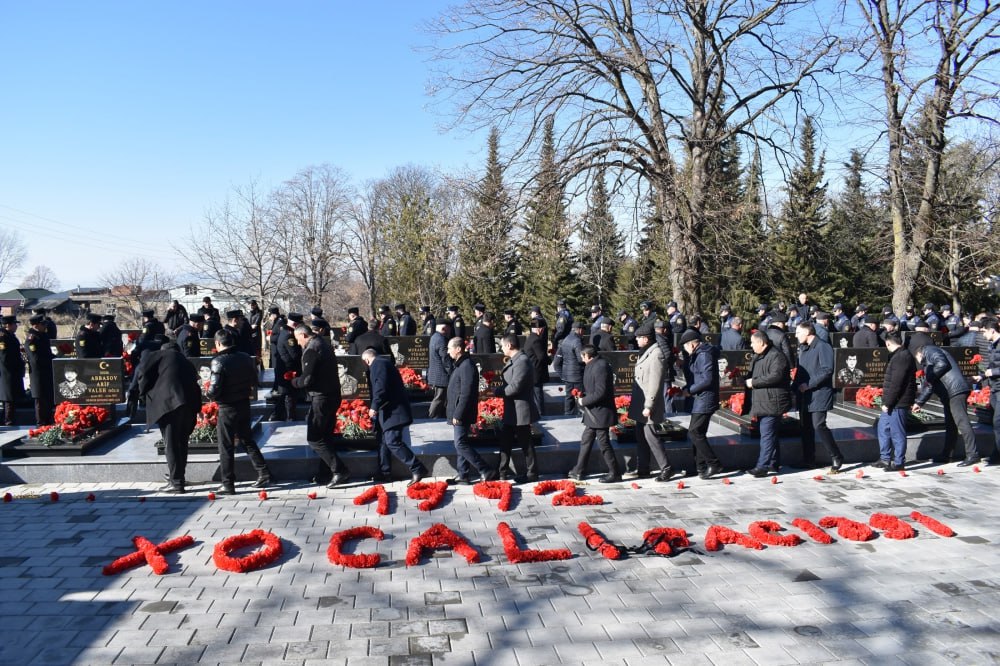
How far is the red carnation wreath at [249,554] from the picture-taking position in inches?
247

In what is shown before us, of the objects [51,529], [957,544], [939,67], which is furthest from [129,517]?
[939,67]

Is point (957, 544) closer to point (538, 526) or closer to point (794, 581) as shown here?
point (794, 581)

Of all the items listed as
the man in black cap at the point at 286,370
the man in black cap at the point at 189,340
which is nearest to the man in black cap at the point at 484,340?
the man in black cap at the point at 286,370

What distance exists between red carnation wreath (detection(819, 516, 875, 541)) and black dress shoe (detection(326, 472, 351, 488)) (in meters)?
5.61

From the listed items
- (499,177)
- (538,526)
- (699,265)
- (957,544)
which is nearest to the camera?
(957,544)

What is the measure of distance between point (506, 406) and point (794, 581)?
13.2 feet

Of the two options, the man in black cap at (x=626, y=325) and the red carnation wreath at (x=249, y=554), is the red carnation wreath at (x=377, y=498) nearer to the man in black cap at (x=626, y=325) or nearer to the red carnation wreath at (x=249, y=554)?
the red carnation wreath at (x=249, y=554)

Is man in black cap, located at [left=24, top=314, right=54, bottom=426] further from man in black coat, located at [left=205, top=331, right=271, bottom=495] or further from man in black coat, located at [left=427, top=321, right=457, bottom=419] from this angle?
man in black coat, located at [left=427, top=321, right=457, bottom=419]

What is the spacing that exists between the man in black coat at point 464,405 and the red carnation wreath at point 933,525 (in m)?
4.86

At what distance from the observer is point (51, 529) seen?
24.3ft

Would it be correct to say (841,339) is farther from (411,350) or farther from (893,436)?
(411,350)

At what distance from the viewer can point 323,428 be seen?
8953mm

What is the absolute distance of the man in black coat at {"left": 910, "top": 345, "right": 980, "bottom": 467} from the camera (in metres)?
9.88

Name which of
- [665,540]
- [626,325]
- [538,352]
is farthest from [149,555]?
[626,325]
